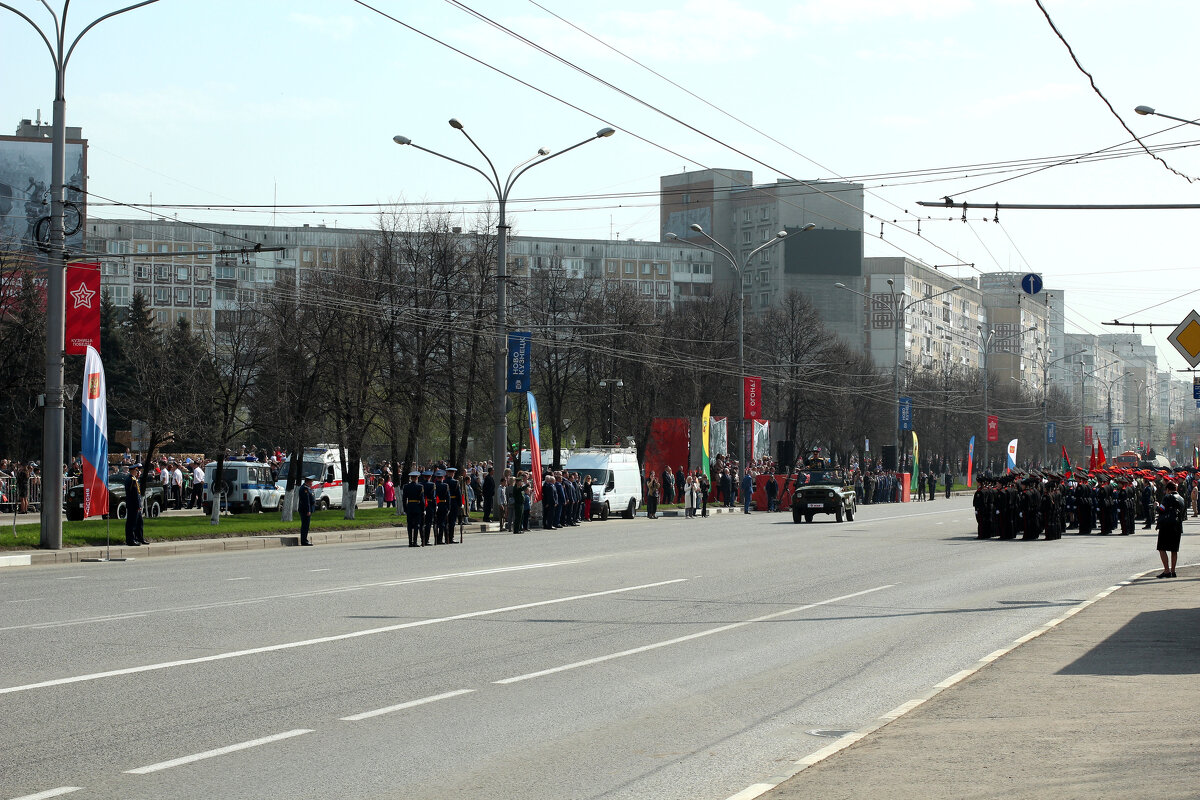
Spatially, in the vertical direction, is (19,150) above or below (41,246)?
above

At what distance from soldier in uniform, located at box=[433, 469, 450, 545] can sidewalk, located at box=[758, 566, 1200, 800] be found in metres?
19.1

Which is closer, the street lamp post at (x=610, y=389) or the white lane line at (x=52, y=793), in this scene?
the white lane line at (x=52, y=793)

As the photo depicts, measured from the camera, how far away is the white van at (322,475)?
46344mm

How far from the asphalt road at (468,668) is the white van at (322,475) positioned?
22280 mm

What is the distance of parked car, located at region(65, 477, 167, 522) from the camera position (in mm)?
35594

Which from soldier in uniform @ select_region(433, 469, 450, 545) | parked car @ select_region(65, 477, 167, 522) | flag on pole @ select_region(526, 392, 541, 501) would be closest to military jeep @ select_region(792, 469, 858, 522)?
flag on pole @ select_region(526, 392, 541, 501)

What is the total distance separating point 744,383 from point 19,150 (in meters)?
42.5

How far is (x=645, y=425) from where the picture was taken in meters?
69.1

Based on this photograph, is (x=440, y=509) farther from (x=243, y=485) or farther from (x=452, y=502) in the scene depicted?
(x=243, y=485)

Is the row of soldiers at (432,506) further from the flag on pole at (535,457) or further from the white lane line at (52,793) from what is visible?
the white lane line at (52,793)

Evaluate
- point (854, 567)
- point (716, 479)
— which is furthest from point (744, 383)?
point (854, 567)

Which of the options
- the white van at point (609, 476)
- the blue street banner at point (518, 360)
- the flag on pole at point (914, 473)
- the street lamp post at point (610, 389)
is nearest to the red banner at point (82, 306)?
the blue street banner at point (518, 360)

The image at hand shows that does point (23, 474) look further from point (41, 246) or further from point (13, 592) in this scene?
point (13, 592)

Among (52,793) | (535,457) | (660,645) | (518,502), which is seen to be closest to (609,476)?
(535,457)
